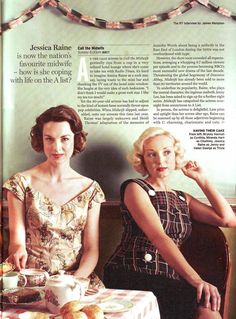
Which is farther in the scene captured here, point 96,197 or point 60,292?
point 96,197

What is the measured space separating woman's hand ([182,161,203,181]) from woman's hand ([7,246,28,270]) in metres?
0.43

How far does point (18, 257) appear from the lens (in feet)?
3.40

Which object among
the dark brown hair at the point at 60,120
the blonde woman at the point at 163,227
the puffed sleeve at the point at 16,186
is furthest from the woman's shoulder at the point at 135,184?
the puffed sleeve at the point at 16,186

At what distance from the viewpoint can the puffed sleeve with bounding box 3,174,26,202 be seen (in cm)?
105

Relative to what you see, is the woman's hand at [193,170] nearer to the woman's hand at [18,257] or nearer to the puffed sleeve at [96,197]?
the puffed sleeve at [96,197]

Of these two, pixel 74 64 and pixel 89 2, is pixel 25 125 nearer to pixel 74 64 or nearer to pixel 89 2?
pixel 74 64

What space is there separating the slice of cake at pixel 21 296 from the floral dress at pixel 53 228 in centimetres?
18

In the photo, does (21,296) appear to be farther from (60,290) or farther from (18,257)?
(18,257)

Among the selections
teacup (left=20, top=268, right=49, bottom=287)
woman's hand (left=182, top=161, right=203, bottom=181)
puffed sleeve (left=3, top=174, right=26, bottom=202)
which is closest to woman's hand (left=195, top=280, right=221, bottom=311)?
woman's hand (left=182, top=161, right=203, bottom=181)

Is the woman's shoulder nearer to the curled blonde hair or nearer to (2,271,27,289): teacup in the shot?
the curled blonde hair

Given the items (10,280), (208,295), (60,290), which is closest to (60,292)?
(60,290)

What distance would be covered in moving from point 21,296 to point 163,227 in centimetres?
36

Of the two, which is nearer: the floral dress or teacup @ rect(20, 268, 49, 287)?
teacup @ rect(20, 268, 49, 287)

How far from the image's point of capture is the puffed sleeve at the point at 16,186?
105cm
